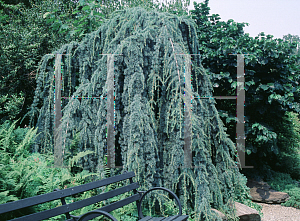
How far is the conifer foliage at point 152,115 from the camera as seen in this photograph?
88.7 inches

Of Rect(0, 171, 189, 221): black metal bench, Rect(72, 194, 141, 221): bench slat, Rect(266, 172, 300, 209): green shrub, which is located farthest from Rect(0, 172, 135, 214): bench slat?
Rect(266, 172, 300, 209): green shrub

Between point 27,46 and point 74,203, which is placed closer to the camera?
point 74,203

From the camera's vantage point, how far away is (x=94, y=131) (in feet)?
8.54

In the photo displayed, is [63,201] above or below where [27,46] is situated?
below

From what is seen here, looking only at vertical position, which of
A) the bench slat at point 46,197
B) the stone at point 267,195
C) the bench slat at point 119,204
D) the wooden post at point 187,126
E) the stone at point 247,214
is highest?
the wooden post at point 187,126

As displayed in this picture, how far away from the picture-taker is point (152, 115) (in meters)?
2.39

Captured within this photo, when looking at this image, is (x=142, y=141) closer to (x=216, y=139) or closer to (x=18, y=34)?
(x=216, y=139)

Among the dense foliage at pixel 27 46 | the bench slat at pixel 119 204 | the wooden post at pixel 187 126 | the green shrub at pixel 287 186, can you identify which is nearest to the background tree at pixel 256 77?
the green shrub at pixel 287 186

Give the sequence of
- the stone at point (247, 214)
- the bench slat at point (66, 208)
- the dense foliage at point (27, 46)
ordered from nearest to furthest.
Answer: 1. the bench slat at point (66, 208)
2. the stone at point (247, 214)
3. the dense foliage at point (27, 46)

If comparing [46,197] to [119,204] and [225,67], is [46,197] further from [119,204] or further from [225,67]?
[225,67]

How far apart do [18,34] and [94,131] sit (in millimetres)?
3995

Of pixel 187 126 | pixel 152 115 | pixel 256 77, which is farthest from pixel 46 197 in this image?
pixel 256 77

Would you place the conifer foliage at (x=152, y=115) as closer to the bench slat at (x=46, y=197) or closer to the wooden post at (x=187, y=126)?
the wooden post at (x=187, y=126)

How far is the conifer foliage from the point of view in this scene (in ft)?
7.39
